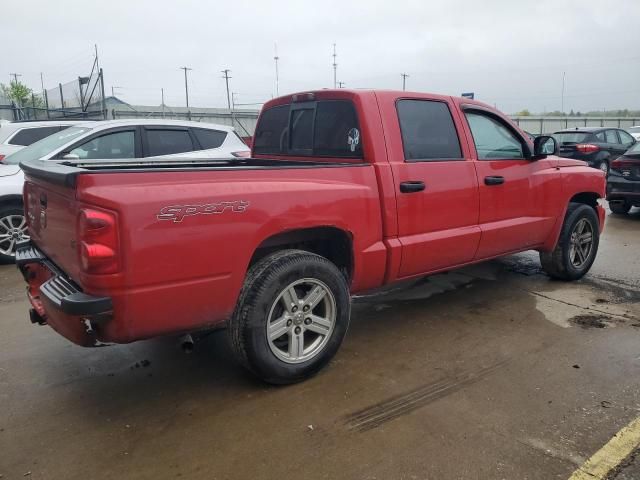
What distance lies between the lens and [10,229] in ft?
21.1

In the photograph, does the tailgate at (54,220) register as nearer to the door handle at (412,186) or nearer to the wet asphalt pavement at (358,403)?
the wet asphalt pavement at (358,403)

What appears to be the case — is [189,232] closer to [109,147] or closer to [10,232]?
[109,147]

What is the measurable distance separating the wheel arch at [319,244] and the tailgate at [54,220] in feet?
3.27

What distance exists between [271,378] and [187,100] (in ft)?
93.5

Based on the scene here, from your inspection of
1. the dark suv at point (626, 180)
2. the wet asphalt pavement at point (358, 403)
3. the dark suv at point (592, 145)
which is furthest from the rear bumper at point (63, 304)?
the dark suv at point (592, 145)

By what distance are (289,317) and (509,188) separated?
248cm

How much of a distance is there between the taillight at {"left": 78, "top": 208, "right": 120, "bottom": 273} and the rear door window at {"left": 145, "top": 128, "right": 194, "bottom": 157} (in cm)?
463

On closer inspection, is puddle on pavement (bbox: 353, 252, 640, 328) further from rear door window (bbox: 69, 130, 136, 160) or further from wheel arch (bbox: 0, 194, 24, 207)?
wheel arch (bbox: 0, 194, 24, 207)

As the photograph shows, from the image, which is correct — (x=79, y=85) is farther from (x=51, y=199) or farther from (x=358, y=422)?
(x=358, y=422)

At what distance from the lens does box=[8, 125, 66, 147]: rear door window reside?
7.77 metres

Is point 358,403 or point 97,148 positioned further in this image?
point 97,148

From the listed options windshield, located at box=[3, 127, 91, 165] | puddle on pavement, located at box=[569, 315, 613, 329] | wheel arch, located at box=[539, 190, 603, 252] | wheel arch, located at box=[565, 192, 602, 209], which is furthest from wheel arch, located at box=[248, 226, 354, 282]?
windshield, located at box=[3, 127, 91, 165]

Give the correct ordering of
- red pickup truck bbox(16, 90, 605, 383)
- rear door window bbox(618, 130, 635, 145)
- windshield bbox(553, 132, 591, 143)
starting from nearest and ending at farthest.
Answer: red pickup truck bbox(16, 90, 605, 383), windshield bbox(553, 132, 591, 143), rear door window bbox(618, 130, 635, 145)

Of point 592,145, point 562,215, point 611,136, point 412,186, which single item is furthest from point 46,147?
point 611,136
